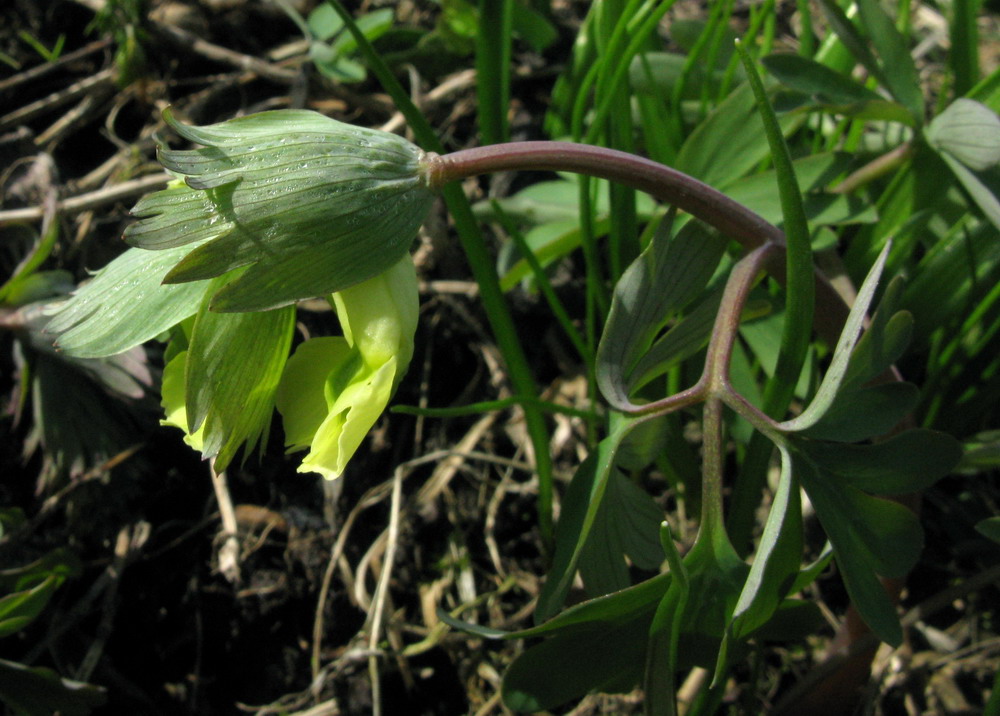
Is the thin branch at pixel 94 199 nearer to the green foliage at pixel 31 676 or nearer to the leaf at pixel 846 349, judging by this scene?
the green foliage at pixel 31 676

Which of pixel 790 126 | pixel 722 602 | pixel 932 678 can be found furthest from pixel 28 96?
pixel 932 678

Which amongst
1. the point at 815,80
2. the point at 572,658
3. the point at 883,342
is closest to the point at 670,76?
the point at 815,80

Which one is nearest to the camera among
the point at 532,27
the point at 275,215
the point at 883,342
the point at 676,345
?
the point at 275,215

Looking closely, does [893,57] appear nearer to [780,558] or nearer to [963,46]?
[963,46]

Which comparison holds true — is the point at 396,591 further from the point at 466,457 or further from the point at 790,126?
the point at 790,126

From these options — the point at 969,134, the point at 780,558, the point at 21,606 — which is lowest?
the point at 21,606

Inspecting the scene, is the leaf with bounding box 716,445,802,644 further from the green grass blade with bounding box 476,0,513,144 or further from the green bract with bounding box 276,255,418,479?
the green grass blade with bounding box 476,0,513,144

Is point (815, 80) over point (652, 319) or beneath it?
over
